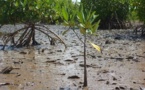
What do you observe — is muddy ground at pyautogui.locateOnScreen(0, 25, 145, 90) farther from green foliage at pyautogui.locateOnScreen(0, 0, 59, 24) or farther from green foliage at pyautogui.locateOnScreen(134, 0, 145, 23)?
green foliage at pyautogui.locateOnScreen(134, 0, 145, 23)

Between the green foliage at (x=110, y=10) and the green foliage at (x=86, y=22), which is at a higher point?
the green foliage at (x=110, y=10)

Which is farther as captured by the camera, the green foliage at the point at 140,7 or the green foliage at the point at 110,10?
the green foliage at the point at 110,10

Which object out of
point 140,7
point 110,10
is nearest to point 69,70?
point 140,7

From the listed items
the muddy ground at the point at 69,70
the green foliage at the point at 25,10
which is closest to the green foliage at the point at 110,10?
the green foliage at the point at 25,10

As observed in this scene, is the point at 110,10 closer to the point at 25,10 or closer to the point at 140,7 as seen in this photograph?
the point at 140,7

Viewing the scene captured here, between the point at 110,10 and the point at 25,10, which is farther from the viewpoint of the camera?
the point at 110,10

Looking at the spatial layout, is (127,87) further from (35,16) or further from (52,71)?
A: (35,16)

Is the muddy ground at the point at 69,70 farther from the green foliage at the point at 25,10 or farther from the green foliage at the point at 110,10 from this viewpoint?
the green foliage at the point at 110,10

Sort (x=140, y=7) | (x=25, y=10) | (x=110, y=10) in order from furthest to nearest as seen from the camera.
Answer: (x=110, y=10) → (x=140, y=7) → (x=25, y=10)

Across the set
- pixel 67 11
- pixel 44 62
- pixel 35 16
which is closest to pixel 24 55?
pixel 44 62

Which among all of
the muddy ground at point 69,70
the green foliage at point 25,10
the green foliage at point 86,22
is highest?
the green foliage at point 25,10

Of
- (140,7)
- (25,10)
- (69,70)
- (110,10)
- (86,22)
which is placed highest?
(110,10)

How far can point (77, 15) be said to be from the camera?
3924mm

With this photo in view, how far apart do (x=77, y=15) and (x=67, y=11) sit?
201mm
